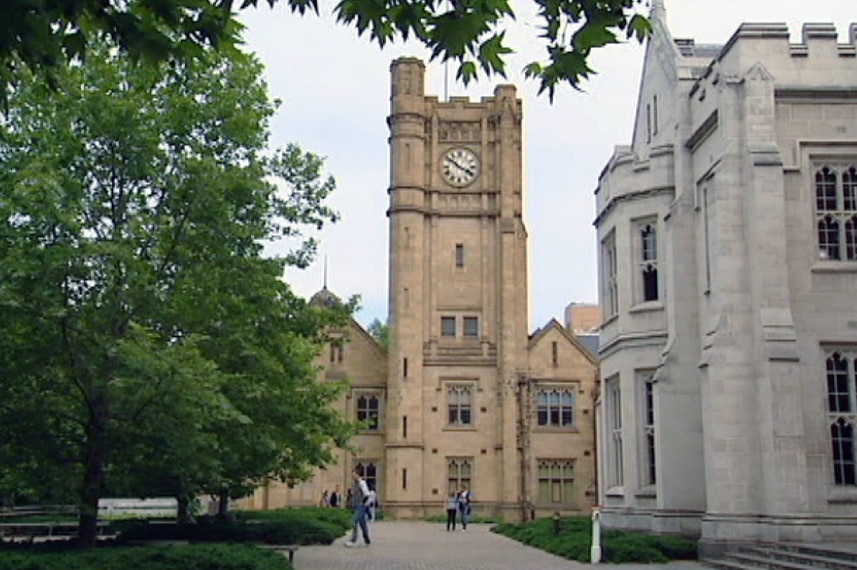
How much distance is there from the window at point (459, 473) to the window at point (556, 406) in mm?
4375

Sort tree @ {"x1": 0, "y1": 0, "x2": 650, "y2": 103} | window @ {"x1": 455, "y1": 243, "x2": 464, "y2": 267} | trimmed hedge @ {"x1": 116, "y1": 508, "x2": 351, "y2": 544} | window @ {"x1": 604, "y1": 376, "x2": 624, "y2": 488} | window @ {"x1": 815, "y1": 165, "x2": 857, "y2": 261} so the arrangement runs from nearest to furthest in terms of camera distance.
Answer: tree @ {"x1": 0, "y1": 0, "x2": 650, "y2": 103}, window @ {"x1": 815, "y1": 165, "x2": 857, "y2": 261}, trimmed hedge @ {"x1": 116, "y1": 508, "x2": 351, "y2": 544}, window @ {"x1": 604, "y1": 376, "x2": 624, "y2": 488}, window @ {"x1": 455, "y1": 243, "x2": 464, "y2": 267}

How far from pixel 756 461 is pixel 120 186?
1298 centimetres

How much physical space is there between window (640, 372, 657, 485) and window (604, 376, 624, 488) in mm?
1401

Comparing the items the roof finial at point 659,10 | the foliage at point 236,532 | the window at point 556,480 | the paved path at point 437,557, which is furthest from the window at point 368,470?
the roof finial at point 659,10

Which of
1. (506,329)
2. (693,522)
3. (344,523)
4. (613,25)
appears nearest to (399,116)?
(506,329)

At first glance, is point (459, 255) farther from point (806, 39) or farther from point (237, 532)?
point (806, 39)

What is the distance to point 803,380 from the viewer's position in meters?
20.7

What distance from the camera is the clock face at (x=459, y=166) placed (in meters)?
55.7

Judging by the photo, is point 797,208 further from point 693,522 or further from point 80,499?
point 80,499

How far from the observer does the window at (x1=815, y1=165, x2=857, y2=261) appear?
21.3 meters

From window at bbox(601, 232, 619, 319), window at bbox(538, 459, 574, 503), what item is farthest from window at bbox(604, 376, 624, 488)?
window at bbox(538, 459, 574, 503)

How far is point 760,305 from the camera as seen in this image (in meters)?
20.8

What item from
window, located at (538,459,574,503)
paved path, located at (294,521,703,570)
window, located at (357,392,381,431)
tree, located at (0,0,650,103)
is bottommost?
paved path, located at (294,521,703,570)

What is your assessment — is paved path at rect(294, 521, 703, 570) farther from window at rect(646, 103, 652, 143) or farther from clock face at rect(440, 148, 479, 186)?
clock face at rect(440, 148, 479, 186)
